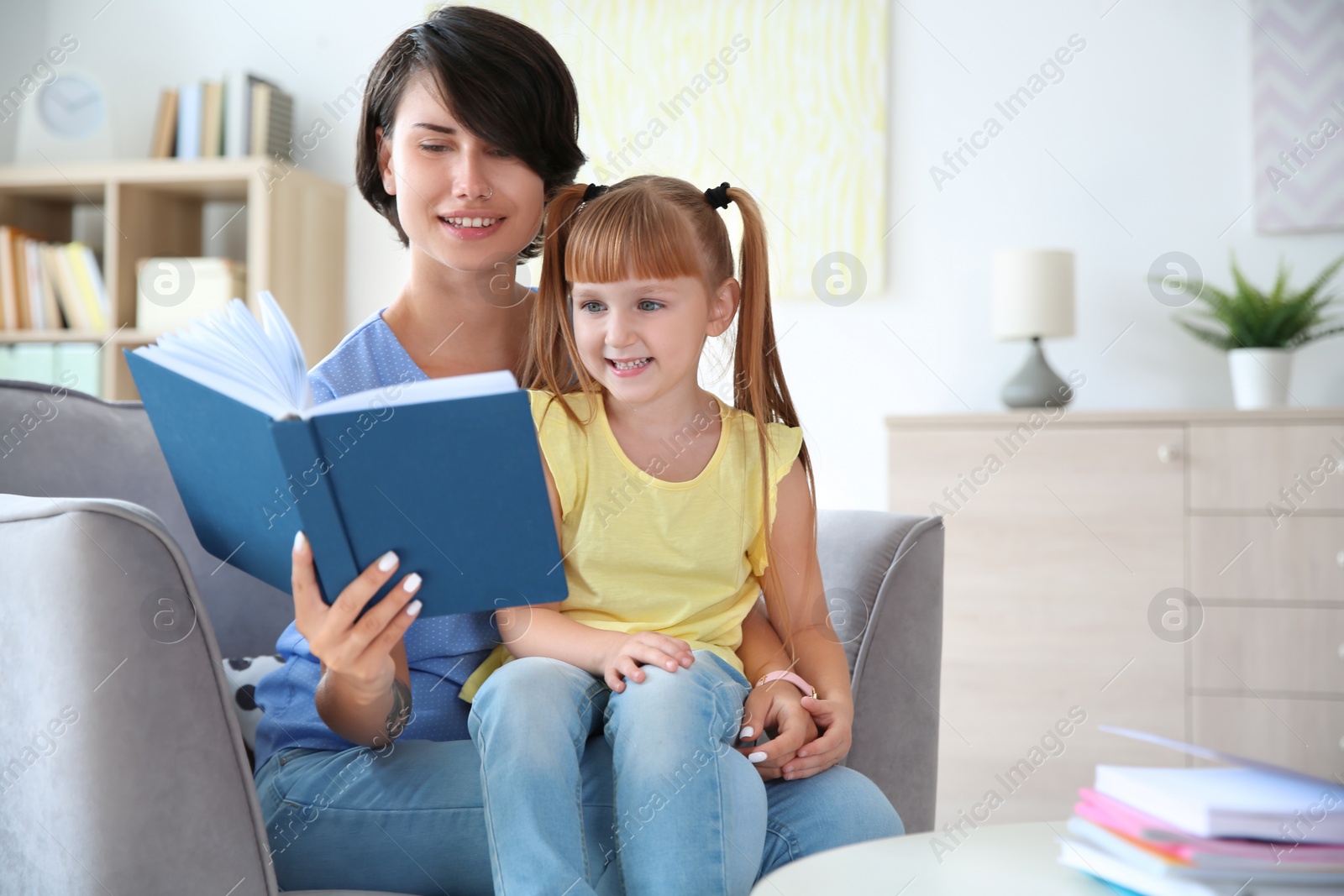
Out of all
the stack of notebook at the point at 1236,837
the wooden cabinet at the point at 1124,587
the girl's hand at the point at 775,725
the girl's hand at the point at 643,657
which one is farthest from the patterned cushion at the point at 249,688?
the wooden cabinet at the point at 1124,587

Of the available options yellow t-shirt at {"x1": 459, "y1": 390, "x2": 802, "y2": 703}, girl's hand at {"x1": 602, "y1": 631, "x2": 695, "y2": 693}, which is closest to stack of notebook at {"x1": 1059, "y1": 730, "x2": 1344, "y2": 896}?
girl's hand at {"x1": 602, "y1": 631, "x2": 695, "y2": 693}

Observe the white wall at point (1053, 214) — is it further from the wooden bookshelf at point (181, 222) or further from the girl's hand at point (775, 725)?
the girl's hand at point (775, 725)

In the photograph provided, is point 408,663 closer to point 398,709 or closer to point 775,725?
point 398,709

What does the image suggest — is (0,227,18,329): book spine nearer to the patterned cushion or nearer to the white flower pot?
the patterned cushion

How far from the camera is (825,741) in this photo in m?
1.03

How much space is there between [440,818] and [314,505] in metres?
0.33

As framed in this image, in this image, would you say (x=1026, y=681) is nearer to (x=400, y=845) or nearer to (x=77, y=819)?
(x=400, y=845)

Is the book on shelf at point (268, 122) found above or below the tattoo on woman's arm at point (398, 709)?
above

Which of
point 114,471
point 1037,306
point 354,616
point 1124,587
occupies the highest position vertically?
point 1037,306

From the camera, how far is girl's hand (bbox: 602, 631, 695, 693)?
0.97 meters

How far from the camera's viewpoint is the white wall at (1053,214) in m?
2.99

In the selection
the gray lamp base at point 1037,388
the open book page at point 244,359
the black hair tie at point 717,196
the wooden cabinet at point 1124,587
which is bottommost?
the wooden cabinet at point 1124,587

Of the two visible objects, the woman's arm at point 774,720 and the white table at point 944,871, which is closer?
the white table at point 944,871

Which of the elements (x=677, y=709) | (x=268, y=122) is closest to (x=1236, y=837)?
(x=677, y=709)
